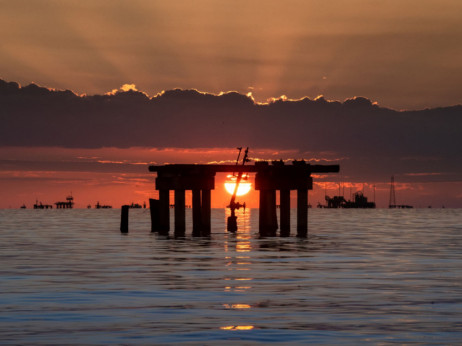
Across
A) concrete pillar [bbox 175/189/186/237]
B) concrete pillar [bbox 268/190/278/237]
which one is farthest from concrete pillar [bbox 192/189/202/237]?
concrete pillar [bbox 268/190/278/237]

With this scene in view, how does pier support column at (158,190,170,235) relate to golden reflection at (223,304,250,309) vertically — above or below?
above

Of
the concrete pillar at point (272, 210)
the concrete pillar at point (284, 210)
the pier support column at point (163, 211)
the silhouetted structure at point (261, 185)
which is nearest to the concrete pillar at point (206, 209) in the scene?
the silhouetted structure at point (261, 185)

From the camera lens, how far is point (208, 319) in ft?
70.7

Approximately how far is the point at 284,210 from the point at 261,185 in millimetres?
3809

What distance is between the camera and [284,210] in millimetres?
66188

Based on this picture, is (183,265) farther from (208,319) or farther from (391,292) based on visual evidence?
(208,319)

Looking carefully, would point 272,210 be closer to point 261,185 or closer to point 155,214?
point 261,185

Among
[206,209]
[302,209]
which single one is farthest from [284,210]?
[206,209]

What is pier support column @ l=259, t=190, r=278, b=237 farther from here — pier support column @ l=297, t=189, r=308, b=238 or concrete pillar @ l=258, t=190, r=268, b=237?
pier support column @ l=297, t=189, r=308, b=238

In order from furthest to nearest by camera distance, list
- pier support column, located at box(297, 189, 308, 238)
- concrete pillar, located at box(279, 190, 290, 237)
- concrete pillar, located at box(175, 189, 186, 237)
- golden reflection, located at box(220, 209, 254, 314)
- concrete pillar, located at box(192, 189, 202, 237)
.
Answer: concrete pillar, located at box(175, 189, 186, 237), concrete pillar, located at box(192, 189, 202, 237), concrete pillar, located at box(279, 190, 290, 237), pier support column, located at box(297, 189, 308, 238), golden reflection, located at box(220, 209, 254, 314)

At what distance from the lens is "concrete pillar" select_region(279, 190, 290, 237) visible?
64.8m

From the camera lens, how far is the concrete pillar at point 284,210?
6475 centimetres

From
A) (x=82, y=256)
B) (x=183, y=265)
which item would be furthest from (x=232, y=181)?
(x=183, y=265)

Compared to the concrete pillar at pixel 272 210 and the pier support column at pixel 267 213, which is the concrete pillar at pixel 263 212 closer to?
the pier support column at pixel 267 213
